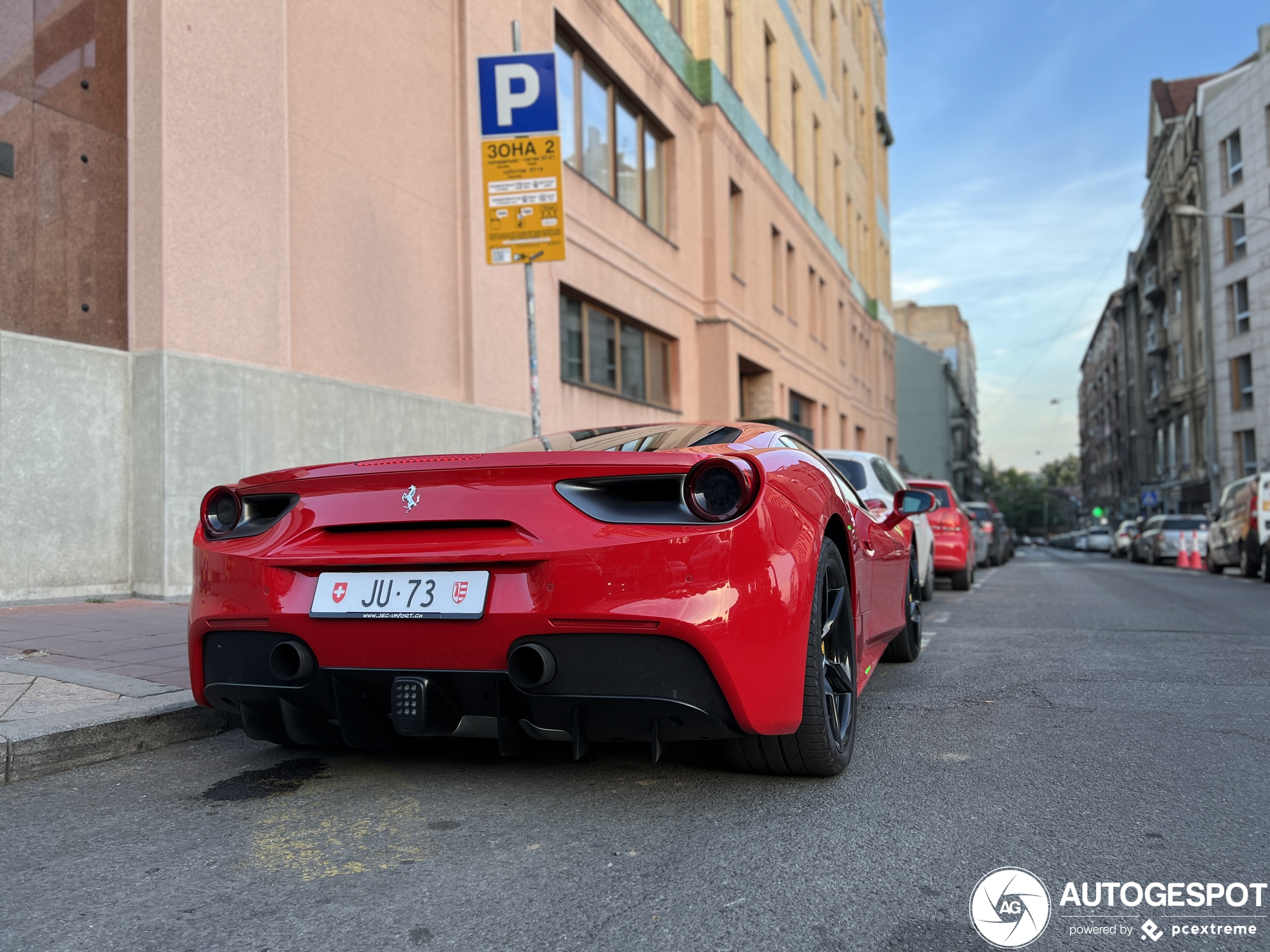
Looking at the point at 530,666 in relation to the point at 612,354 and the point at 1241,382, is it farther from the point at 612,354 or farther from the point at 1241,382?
the point at 1241,382

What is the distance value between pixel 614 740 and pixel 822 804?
0.71 m

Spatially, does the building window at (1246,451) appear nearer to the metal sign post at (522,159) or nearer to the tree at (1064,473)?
the metal sign post at (522,159)

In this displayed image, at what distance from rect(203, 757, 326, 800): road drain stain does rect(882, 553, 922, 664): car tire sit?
326cm

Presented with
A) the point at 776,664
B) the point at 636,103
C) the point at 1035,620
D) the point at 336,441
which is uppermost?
the point at 636,103

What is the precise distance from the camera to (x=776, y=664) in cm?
274

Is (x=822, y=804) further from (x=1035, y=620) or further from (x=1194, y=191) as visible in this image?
(x=1194, y=191)

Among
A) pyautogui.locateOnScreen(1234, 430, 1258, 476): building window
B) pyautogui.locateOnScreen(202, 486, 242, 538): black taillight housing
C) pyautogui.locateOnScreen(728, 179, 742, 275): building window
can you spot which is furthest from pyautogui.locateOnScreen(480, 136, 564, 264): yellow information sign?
pyautogui.locateOnScreen(1234, 430, 1258, 476): building window

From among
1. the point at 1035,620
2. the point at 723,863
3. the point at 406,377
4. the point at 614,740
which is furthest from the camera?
the point at 406,377

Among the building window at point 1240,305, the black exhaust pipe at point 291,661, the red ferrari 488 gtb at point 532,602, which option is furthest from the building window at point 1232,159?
the black exhaust pipe at point 291,661

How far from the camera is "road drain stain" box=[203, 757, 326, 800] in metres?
3.17

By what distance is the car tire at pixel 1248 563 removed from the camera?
15031mm

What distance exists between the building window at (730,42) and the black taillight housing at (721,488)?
1955cm

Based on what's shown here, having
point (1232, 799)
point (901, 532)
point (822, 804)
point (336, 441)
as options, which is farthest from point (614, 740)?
point (336, 441)

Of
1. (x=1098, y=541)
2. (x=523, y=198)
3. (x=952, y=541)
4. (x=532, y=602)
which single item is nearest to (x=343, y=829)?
(x=532, y=602)
